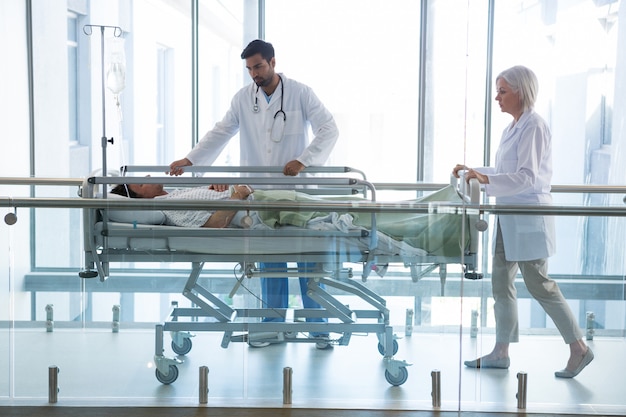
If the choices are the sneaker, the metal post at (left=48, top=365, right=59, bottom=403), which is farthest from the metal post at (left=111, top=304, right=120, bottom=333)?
the sneaker

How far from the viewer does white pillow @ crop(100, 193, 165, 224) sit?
298 cm

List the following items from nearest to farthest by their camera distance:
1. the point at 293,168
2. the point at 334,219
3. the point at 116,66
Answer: the point at 334,219
the point at 293,168
the point at 116,66

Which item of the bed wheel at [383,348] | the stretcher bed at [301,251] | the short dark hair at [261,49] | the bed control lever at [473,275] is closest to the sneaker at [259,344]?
the stretcher bed at [301,251]

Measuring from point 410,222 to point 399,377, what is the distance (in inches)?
21.2

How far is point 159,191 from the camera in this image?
122 inches

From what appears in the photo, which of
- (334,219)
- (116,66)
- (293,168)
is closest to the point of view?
(334,219)

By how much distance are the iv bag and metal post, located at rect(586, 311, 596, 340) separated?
6.30 ft

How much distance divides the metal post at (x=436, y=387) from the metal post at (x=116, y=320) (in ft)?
3.58

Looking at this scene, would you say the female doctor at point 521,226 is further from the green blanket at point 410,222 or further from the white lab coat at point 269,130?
the white lab coat at point 269,130

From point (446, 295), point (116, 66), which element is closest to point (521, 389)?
point (446, 295)

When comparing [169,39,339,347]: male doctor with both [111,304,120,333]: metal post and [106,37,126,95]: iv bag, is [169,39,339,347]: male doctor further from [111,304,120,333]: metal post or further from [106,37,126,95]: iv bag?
[111,304,120,333]: metal post

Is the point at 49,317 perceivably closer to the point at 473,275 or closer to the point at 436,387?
the point at 436,387

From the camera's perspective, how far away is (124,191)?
3.10 meters

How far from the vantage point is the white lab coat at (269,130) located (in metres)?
3.27
